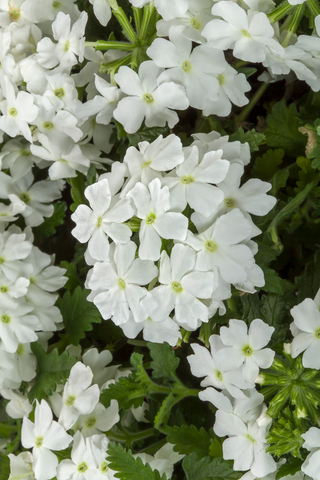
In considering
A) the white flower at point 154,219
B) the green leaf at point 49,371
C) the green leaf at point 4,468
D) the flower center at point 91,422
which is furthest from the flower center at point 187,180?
the green leaf at point 4,468

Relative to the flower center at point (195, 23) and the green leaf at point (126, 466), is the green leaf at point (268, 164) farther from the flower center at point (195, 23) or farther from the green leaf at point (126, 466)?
the green leaf at point (126, 466)

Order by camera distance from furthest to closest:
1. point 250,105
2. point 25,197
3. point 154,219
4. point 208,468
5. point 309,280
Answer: point 25,197 < point 250,105 < point 309,280 < point 208,468 < point 154,219

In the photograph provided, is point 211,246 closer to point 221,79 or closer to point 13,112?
point 221,79

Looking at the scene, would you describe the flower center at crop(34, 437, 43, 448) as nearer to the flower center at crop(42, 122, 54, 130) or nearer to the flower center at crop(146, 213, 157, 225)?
the flower center at crop(146, 213, 157, 225)

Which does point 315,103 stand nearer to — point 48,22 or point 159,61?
point 159,61

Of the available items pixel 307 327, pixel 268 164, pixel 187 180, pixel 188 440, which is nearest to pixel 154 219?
pixel 187 180

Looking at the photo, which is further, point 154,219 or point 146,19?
point 146,19
